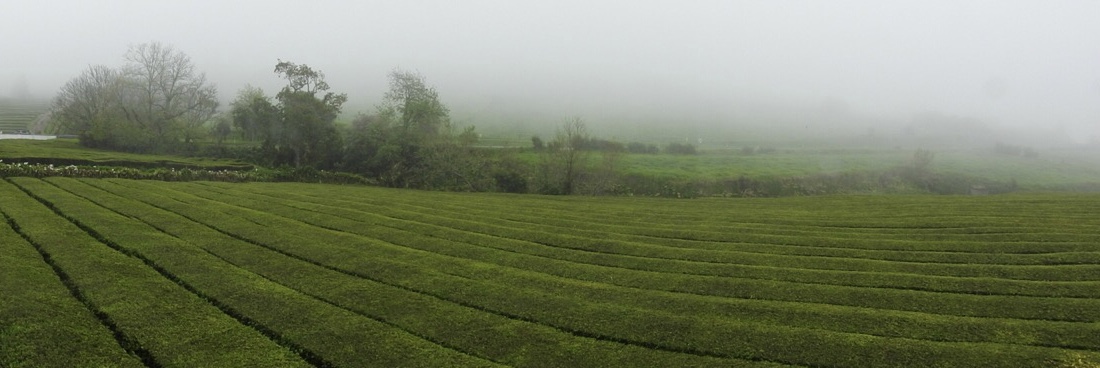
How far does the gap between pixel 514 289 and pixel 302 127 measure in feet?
164

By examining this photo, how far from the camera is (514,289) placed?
16516mm

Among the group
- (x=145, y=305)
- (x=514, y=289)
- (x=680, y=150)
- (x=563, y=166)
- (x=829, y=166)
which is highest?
(x=680, y=150)

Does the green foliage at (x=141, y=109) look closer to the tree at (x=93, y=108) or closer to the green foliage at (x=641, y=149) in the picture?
the tree at (x=93, y=108)

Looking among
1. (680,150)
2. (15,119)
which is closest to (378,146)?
(680,150)

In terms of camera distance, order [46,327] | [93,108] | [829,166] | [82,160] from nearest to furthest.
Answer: [46,327] → [82,160] → [93,108] → [829,166]

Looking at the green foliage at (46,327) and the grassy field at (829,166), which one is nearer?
the green foliage at (46,327)

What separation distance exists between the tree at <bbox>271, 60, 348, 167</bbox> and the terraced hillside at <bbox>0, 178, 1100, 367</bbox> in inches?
1155

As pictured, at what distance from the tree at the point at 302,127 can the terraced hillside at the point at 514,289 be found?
2933 cm

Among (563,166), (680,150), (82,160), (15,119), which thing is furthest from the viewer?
(15,119)

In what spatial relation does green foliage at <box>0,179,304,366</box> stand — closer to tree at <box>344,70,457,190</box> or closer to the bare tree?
tree at <box>344,70,457,190</box>

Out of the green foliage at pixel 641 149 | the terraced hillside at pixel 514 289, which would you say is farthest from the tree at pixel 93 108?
the green foliage at pixel 641 149

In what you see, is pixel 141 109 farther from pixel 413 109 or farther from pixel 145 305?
pixel 145 305

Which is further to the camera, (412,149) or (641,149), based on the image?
(641,149)

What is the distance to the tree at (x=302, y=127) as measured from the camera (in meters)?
57.7
